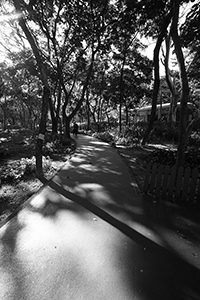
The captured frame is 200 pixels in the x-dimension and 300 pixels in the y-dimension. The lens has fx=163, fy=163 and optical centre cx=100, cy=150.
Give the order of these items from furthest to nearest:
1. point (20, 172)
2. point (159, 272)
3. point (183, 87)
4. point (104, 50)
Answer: point (104, 50) → point (20, 172) → point (183, 87) → point (159, 272)

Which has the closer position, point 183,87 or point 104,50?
point 183,87

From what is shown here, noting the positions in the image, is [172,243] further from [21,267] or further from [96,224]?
[21,267]

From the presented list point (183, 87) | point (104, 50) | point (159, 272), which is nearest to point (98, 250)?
point (159, 272)

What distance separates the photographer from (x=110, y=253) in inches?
93.4

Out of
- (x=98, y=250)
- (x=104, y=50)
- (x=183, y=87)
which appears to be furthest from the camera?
(x=104, y=50)

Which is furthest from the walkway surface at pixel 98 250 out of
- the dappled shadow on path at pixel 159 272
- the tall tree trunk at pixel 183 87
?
the tall tree trunk at pixel 183 87

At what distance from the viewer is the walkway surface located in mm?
1839

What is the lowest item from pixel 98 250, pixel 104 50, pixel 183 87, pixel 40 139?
pixel 98 250

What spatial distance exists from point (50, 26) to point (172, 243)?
1551 cm

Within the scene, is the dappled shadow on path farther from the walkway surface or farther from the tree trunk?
the tree trunk

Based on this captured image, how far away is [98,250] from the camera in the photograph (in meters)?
2.43

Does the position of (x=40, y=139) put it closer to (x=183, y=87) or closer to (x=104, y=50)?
(x=183, y=87)

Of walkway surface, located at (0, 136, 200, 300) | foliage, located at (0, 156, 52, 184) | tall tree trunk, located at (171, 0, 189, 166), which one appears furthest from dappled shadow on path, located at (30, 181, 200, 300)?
foliage, located at (0, 156, 52, 184)

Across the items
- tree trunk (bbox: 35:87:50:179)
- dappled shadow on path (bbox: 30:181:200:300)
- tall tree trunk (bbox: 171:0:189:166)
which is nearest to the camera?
dappled shadow on path (bbox: 30:181:200:300)
